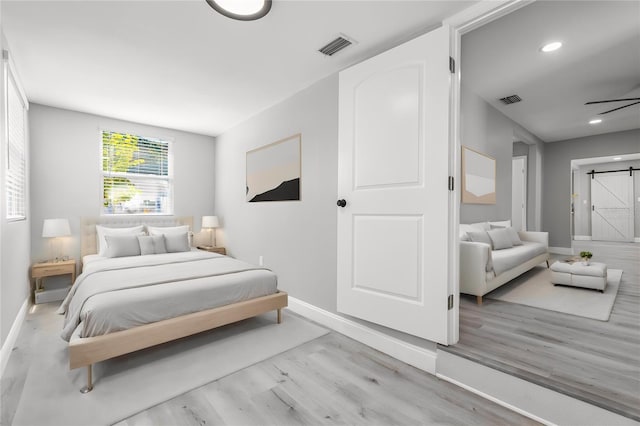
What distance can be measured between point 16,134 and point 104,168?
1414 millimetres

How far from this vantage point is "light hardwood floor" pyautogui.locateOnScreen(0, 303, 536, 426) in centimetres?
162

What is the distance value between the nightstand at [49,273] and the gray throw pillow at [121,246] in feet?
1.54

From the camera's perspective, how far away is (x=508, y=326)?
2396 mm

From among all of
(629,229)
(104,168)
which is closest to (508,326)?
(104,168)

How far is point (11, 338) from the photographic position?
2414mm

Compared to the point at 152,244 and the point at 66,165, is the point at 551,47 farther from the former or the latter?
the point at 66,165

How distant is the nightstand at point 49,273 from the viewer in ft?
11.5

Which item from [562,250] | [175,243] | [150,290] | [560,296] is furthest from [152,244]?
[562,250]

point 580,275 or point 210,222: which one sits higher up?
point 210,222

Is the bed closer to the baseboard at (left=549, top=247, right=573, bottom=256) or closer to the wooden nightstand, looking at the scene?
the wooden nightstand

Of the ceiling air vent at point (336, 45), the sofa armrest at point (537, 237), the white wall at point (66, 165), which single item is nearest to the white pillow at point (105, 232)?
the white wall at point (66, 165)

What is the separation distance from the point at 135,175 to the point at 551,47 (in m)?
5.39

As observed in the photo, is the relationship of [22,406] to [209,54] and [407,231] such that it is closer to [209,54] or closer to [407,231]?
[407,231]

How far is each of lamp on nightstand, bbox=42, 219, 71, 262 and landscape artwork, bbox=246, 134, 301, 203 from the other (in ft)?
7.44
